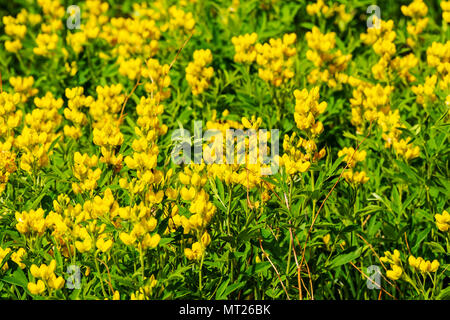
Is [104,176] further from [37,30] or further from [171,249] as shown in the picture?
[37,30]

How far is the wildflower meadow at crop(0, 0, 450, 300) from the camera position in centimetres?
194

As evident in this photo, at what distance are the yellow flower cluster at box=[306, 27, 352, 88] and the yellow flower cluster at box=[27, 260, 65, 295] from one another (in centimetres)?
178

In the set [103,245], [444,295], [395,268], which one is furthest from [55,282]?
[444,295]

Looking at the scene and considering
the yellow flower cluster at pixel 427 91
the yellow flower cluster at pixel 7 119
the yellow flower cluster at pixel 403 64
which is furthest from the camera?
the yellow flower cluster at pixel 403 64

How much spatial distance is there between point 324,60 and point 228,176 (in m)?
1.31

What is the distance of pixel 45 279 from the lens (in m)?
1.78

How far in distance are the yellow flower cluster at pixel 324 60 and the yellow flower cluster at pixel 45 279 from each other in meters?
1.78

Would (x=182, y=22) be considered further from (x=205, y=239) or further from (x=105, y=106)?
(x=205, y=239)

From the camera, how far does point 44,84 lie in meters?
3.58

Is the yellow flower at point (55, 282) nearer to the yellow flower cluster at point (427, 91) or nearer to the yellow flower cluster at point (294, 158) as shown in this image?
the yellow flower cluster at point (294, 158)

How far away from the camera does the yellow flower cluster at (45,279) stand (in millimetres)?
1754

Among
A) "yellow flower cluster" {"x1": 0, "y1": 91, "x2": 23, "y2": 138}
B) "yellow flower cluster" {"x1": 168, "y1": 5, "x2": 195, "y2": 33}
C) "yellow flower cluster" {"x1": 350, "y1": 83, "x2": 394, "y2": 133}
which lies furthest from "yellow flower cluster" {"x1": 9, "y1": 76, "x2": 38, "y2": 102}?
"yellow flower cluster" {"x1": 350, "y1": 83, "x2": 394, "y2": 133}

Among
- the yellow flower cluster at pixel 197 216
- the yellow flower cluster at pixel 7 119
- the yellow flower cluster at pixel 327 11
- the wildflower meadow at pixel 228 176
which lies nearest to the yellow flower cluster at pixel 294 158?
→ the wildflower meadow at pixel 228 176

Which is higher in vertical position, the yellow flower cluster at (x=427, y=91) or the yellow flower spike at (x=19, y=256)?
A: the yellow flower cluster at (x=427, y=91)
